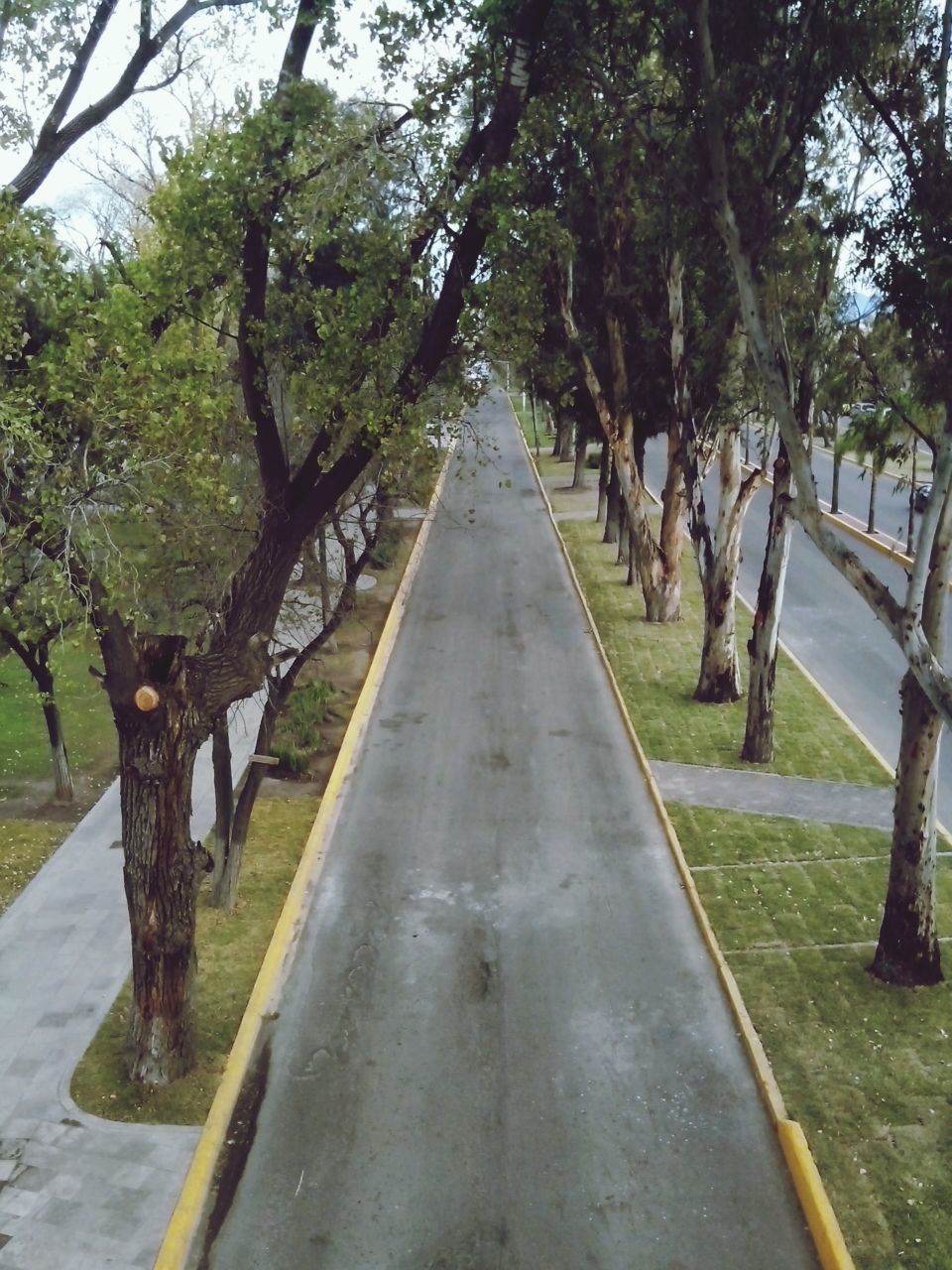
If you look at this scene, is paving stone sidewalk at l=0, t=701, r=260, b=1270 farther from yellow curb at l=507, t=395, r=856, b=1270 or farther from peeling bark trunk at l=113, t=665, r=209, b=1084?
yellow curb at l=507, t=395, r=856, b=1270

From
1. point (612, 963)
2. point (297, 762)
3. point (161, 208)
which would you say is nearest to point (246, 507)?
point (297, 762)

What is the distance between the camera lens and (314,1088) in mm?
9445

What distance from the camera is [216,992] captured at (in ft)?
35.6

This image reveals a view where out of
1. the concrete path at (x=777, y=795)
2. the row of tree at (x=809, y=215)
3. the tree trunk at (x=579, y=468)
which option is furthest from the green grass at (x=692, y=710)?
the tree trunk at (x=579, y=468)

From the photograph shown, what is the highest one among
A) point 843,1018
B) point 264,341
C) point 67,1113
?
point 264,341

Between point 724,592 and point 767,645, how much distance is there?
253 centimetres

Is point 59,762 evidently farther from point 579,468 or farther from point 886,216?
point 579,468

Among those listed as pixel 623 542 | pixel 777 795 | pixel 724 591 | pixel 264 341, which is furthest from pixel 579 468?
pixel 264 341

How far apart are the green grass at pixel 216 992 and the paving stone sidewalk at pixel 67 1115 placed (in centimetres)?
16

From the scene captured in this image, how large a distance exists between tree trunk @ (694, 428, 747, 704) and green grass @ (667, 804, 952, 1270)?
14.8 feet

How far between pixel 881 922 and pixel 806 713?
25.1 feet

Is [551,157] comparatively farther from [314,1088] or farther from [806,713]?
[314,1088]

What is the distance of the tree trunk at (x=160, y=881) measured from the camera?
29.8 feet

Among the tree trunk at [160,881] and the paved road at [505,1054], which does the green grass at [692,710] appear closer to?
the paved road at [505,1054]
